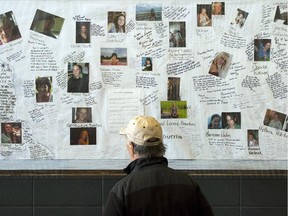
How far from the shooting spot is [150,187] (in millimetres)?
1774

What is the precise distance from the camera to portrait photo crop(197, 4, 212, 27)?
2.94m

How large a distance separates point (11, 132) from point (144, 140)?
4.29ft

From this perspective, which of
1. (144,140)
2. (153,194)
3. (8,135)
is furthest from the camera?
(8,135)

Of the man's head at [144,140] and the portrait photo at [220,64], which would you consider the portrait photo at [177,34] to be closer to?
the portrait photo at [220,64]

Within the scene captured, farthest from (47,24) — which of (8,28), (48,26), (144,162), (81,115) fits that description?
(144,162)

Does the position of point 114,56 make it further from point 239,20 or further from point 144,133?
point 144,133

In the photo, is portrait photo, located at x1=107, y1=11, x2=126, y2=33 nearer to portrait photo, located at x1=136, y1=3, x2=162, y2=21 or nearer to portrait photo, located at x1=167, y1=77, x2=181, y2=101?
portrait photo, located at x1=136, y1=3, x2=162, y2=21

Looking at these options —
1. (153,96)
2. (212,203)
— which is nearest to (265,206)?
(212,203)

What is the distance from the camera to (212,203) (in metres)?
2.95

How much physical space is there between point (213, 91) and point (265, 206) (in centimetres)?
77

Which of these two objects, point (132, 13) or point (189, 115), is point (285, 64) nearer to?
point (189, 115)

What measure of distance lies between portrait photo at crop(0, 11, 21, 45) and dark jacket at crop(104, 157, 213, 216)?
1.44 meters

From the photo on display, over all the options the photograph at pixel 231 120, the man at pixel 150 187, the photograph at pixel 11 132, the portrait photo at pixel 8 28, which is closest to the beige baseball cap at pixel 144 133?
the man at pixel 150 187

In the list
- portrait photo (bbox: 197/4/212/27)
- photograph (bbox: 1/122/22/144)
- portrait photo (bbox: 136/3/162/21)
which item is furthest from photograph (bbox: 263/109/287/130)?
photograph (bbox: 1/122/22/144)
